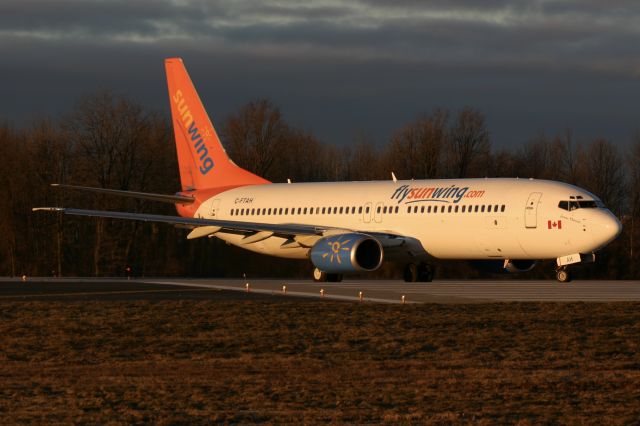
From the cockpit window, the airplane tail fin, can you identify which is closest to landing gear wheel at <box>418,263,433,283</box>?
the cockpit window

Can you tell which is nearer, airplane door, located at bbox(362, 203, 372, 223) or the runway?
the runway

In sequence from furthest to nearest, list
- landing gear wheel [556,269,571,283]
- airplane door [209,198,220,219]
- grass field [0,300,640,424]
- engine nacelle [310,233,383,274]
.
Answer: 1. airplane door [209,198,220,219]
2. landing gear wheel [556,269,571,283]
3. engine nacelle [310,233,383,274]
4. grass field [0,300,640,424]

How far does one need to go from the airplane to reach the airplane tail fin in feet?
1.68

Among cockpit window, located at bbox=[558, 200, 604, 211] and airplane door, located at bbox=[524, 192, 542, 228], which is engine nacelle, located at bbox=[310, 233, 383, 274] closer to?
airplane door, located at bbox=[524, 192, 542, 228]

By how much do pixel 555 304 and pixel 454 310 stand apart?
3053 mm

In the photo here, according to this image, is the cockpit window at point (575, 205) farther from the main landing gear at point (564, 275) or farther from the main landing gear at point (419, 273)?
the main landing gear at point (419, 273)

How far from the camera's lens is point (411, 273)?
42.6 meters

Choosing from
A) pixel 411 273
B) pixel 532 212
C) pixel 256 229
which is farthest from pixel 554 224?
pixel 256 229

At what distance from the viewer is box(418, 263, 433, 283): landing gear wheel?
42469 millimetres

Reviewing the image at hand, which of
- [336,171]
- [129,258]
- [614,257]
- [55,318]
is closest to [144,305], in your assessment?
[55,318]

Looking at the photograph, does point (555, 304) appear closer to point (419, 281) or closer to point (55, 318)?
point (55, 318)

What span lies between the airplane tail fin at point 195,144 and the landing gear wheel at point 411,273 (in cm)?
980

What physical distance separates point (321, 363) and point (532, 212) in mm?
21432

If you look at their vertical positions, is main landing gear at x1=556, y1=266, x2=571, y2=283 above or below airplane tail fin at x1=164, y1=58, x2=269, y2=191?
below
